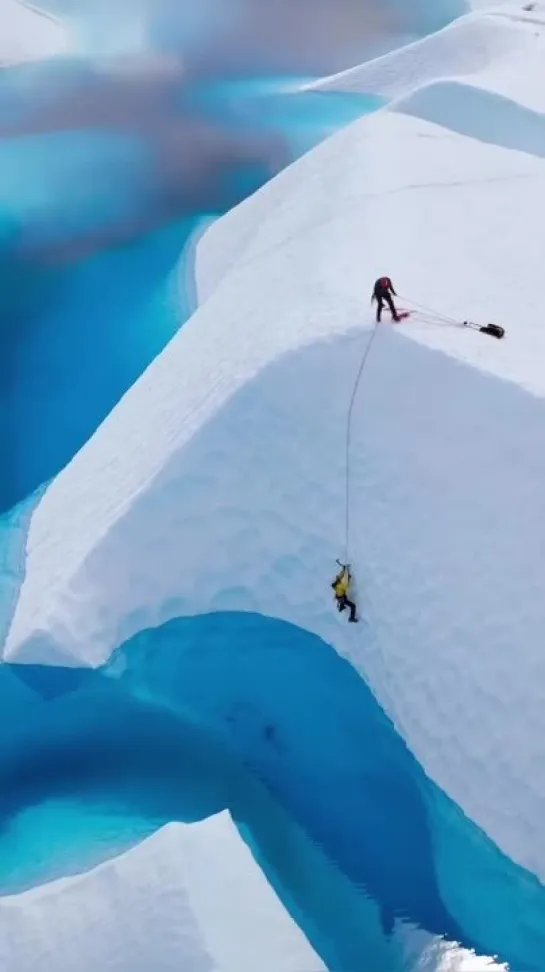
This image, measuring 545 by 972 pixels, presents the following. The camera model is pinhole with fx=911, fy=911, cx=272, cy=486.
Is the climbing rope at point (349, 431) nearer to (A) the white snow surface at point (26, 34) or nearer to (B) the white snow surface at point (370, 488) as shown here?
(B) the white snow surface at point (370, 488)

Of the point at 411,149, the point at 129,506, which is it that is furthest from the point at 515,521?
the point at 411,149

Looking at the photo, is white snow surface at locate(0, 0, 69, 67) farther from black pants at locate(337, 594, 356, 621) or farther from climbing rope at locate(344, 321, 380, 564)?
black pants at locate(337, 594, 356, 621)

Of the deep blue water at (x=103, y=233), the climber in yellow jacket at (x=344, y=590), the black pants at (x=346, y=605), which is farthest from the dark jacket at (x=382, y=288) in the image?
the deep blue water at (x=103, y=233)

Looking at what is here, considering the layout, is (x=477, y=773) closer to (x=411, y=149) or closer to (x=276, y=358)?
(x=276, y=358)

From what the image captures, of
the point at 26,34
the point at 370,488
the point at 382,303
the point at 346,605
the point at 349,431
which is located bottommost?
the point at 346,605

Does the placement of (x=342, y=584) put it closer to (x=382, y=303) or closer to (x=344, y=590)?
(x=344, y=590)

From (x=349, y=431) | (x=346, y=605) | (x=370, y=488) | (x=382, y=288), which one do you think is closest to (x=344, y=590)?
(x=346, y=605)
